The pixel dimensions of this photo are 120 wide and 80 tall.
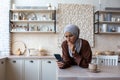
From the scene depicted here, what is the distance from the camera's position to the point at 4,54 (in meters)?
5.04

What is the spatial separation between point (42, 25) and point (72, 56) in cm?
283

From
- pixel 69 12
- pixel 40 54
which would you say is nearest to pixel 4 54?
pixel 40 54

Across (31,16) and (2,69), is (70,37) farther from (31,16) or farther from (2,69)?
(31,16)

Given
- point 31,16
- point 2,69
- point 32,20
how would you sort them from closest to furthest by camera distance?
point 2,69 → point 32,20 → point 31,16

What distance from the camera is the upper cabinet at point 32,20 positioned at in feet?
16.6

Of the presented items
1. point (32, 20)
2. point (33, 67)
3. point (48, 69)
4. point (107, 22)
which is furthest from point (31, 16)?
point (107, 22)

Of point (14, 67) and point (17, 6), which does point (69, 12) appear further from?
point (14, 67)

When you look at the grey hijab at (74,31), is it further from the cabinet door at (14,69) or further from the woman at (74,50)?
the cabinet door at (14,69)

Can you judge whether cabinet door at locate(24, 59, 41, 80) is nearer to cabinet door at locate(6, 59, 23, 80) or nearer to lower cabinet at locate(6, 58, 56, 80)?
lower cabinet at locate(6, 58, 56, 80)

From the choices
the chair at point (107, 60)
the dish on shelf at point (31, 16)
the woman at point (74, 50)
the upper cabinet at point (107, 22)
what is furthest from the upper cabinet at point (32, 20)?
A: the woman at point (74, 50)

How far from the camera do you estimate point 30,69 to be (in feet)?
15.3

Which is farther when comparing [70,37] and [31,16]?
[31,16]

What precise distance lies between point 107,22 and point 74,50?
2890 mm

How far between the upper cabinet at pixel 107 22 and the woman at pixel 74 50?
100 inches
